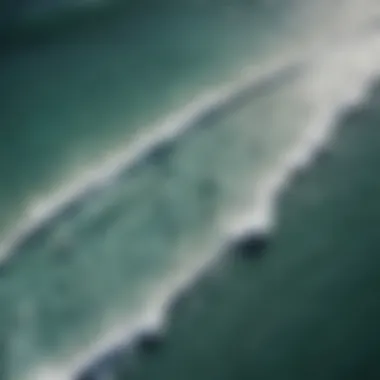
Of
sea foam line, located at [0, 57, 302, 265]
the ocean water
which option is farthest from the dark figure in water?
sea foam line, located at [0, 57, 302, 265]

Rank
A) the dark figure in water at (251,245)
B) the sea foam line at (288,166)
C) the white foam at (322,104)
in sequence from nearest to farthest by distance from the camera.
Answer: the sea foam line at (288,166) → the dark figure in water at (251,245) → the white foam at (322,104)

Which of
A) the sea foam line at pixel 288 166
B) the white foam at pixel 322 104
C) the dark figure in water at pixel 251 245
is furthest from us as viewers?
the white foam at pixel 322 104

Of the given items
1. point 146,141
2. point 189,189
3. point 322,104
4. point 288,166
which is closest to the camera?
point 189,189

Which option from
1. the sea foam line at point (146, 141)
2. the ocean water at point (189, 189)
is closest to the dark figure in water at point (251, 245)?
the ocean water at point (189, 189)

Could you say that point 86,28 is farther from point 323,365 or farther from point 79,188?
point 323,365

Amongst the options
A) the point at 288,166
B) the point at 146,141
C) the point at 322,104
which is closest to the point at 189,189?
the point at 146,141

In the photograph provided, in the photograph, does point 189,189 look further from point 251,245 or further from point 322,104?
point 322,104

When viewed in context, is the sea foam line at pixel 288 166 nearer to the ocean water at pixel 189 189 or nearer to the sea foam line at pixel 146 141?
the ocean water at pixel 189 189
